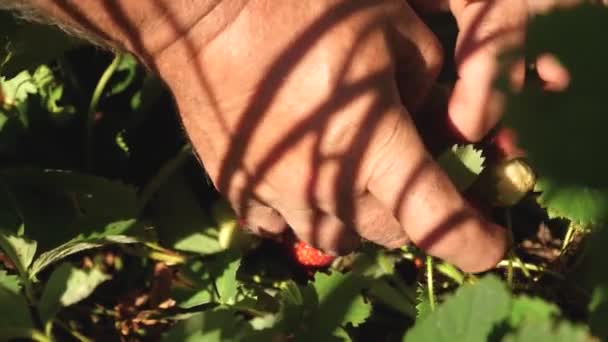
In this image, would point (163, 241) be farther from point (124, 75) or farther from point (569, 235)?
point (569, 235)

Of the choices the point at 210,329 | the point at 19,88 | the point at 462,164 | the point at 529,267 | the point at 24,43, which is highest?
the point at 24,43

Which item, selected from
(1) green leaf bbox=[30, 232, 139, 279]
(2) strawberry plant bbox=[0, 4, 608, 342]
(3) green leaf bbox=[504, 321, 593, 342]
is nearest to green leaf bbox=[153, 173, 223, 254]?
(2) strawberry plant bbox=[0, 4, 608, 342]

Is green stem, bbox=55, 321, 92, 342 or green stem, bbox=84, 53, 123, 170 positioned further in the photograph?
green stem, bbox=84, 53, 123, 170

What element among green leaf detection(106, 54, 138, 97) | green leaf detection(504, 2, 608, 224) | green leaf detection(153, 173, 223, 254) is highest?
green leaf detection(504, 2, 608, 224)

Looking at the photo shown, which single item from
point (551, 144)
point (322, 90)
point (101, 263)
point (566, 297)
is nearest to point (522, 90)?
point (551, 144)

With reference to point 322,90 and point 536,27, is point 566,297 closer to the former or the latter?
point 322,90

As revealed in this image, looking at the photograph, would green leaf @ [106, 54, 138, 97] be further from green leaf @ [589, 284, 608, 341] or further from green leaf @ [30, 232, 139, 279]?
green leaf @ [589, 284, 608, 341]

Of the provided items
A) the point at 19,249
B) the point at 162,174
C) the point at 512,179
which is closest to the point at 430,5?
the point at 512,179

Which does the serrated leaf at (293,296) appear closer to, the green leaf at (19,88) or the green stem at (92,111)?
the green stem at (92,111)

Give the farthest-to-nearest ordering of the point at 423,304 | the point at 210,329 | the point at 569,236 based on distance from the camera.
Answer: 1. the point at 569,236
2. the point at 423,304
3. the point at 210,329
